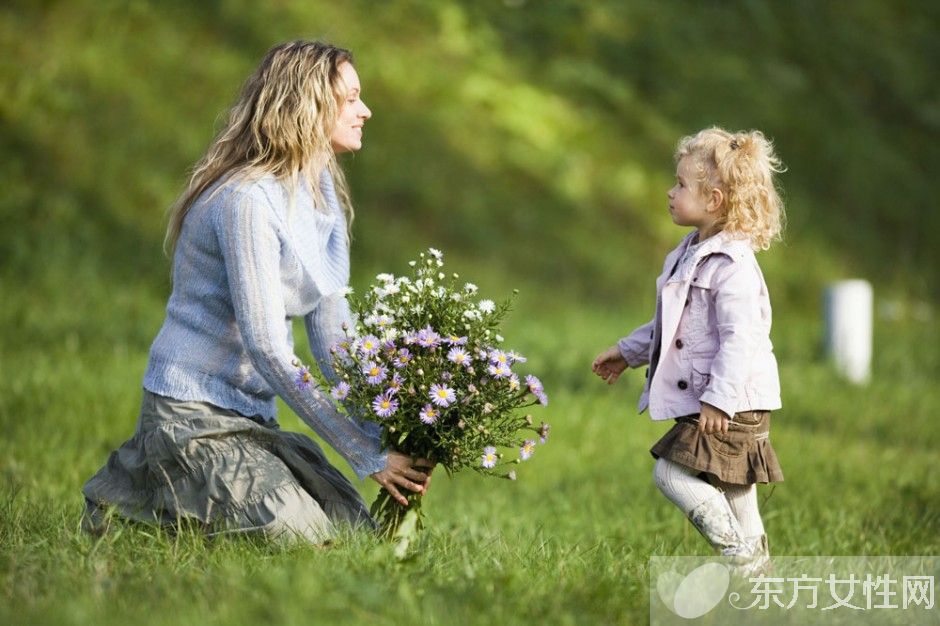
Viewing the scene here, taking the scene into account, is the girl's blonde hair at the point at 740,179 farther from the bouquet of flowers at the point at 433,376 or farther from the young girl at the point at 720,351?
the bouquet of flowers at the point at 433,376

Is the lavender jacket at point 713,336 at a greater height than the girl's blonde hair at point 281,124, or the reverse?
the girl's blonde hair at point 281,124

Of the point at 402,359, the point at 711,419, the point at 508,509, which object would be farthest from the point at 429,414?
the point at 508,509

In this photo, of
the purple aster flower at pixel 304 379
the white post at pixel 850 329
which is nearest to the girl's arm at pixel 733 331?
the purple aster flower at pixel 304 379

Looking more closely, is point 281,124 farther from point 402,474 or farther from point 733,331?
point 733,331

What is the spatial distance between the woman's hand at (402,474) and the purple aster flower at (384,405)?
0.23 metres

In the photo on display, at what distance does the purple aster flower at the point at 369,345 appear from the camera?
3.85 m

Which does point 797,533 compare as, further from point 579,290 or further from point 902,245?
point 902,245

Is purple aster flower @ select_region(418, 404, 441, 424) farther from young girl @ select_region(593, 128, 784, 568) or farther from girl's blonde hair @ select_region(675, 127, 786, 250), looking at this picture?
girl's blonde hair @ select_region(675, 127, 786, 250)

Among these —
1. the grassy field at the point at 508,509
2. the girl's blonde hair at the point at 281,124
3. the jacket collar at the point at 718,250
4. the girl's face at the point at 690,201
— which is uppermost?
the girl's blonde hair at the point at 281,124

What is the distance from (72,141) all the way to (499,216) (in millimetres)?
3619

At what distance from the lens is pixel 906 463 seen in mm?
7133

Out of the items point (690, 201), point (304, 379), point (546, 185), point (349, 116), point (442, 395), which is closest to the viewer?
point (442, 395)

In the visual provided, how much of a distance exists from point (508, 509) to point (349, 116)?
2356 millimetres

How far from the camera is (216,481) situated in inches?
159
